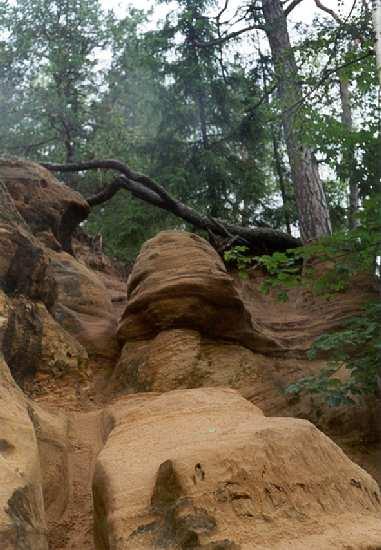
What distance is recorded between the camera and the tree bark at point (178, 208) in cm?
1237

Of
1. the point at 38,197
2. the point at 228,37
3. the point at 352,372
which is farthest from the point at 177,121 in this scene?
the point at 352,372

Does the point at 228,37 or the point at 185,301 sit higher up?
the point at 228,37

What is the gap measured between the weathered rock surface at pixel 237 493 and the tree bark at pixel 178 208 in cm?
845

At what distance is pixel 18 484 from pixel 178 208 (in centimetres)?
990

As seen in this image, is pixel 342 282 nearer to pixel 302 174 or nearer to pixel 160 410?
pixel 160 410

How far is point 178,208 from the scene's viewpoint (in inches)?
494

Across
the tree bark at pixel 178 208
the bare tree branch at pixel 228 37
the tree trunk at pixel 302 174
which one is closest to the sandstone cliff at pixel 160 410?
the tree bark at pixel 178 208

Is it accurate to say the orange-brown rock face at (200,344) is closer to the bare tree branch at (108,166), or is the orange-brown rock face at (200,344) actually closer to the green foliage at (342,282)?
the green foliage at (342,282)

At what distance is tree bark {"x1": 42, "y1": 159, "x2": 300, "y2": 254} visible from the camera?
12.4 m

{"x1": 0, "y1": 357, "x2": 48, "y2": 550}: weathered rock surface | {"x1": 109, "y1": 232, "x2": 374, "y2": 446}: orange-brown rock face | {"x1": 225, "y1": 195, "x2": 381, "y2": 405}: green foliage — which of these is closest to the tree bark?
{"x1": 109, "y1": 232, "x2": 374, "y2": 446}: orange-brown rock face

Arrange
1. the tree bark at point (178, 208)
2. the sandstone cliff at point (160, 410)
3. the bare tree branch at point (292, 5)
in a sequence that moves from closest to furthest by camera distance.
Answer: the sandstone cliff at point (160, 410)
the tree bark at point (178, 208)
the bare tree branch at point (292, 5)

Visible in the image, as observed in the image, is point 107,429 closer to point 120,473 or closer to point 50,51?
point 120,473

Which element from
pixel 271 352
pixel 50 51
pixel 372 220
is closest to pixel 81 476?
pixel 372 220

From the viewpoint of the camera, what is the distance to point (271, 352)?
8.32 metres
